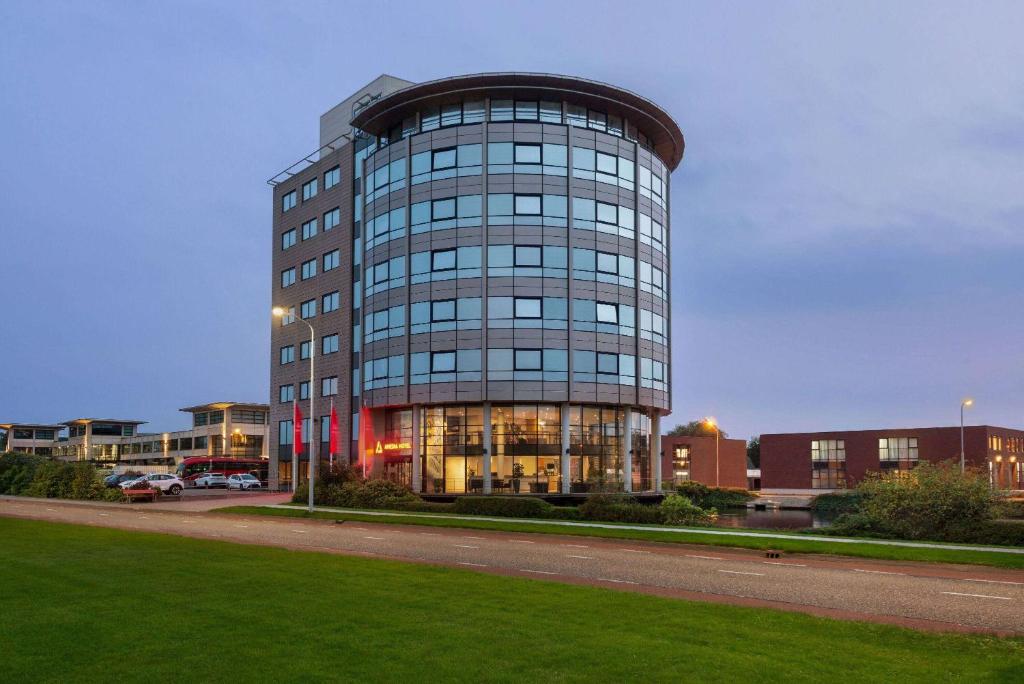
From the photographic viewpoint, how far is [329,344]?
67250 mm

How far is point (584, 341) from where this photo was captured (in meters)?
55.1

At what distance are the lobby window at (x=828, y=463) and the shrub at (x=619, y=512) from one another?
7750 cm

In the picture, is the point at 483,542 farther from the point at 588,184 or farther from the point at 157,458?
the point at 157,458

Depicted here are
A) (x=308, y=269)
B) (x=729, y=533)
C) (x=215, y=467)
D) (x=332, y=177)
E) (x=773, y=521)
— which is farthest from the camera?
(x=215, y=467)

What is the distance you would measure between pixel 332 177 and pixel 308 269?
309 inches

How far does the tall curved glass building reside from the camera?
179 ft

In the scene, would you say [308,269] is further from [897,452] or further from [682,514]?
[897,452]

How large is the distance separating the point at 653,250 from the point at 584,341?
952 cm

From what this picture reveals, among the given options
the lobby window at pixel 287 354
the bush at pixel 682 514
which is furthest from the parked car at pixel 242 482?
the bush at pixel 682 514

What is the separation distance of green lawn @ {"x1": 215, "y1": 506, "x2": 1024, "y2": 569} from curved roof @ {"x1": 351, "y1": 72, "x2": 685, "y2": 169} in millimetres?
Result: 30601

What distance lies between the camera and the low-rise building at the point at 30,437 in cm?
18950

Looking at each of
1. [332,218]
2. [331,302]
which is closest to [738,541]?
[331,302]

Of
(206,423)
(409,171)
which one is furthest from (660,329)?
(206,423)

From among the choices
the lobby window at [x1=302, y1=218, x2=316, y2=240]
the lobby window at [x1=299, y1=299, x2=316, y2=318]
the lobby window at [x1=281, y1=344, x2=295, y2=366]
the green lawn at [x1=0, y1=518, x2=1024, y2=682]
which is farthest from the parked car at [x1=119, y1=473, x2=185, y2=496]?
the green lawn at [x1=0, y1=518, x2=1024, y2=682]
